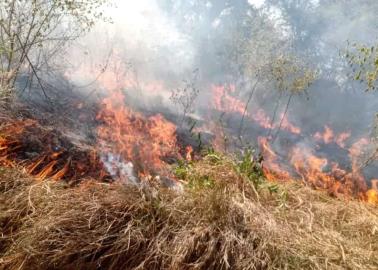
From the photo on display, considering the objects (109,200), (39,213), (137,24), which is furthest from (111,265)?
(137,24)

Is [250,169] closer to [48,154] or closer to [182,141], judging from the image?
[48,154]

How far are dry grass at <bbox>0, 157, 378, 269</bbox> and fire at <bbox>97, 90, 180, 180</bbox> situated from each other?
19.5ft

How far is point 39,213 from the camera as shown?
408 centimetres

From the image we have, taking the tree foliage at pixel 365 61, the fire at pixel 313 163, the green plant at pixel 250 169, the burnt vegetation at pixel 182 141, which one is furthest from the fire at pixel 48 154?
the fire at pixel 313 163

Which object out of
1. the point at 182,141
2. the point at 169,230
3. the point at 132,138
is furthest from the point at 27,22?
the point at 169,230

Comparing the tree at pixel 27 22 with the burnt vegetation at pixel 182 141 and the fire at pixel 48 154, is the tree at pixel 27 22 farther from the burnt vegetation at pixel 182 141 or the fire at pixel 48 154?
the fire at pixel 48 154

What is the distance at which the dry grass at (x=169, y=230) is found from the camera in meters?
3.55

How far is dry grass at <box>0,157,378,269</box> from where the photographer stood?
3.55 m

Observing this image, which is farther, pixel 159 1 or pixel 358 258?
pixel 159 1

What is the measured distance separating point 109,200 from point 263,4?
37793 millimetres

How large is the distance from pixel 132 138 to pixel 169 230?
1118cm

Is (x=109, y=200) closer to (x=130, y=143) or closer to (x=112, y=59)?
(x=130, y=143)

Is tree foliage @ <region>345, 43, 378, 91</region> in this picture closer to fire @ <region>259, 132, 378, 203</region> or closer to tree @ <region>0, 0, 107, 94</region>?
tree @ <region>0, 0, 107, 94</region>

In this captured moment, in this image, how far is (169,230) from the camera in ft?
12.5
